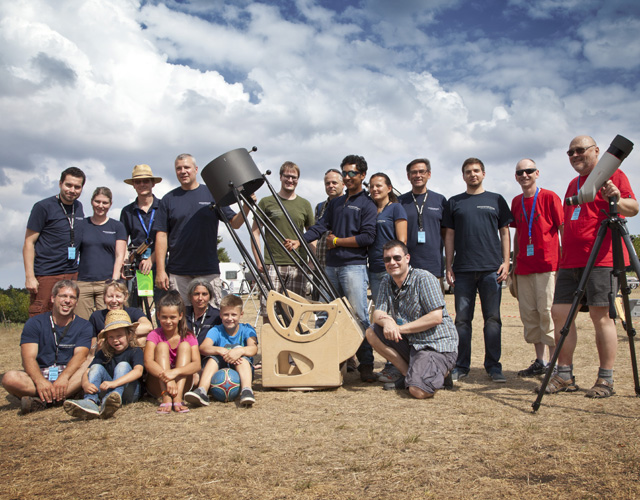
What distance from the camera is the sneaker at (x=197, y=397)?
11.7 ft

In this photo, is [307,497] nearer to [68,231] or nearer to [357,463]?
[357,463]

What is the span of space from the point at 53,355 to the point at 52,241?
1.30m

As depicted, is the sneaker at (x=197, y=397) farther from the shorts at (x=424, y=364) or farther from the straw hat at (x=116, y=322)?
the shorts at (x=424, y=364)

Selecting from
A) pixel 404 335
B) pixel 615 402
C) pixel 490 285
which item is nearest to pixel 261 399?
pixel 404 335

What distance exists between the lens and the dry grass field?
83.4 inches

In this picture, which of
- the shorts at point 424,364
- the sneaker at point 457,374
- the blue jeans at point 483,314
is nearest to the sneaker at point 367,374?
the shorts at point 424,364

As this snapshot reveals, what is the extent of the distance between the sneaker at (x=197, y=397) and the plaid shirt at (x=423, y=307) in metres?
1.69

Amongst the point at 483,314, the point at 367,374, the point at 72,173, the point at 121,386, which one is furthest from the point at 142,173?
the point at 483,314

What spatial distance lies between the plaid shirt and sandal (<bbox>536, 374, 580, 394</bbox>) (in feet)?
2.41

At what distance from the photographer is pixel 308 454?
8.34 feet

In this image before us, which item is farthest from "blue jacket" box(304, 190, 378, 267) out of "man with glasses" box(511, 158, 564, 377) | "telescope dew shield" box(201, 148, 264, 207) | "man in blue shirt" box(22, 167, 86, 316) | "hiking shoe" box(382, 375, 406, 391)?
"man in blue shirt" box(22, 167, 86, 316)

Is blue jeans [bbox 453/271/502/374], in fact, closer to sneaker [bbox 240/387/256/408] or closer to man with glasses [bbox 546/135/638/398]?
man with glasses [bbox 546/135/638/398]

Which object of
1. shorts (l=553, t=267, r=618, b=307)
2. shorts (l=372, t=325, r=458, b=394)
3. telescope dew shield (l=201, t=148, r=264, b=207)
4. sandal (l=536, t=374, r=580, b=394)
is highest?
telescope dew shield (l=201, t=148, r=264, b=207)

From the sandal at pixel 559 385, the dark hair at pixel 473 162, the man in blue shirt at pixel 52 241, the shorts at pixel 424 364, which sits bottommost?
the sandal at pixel 559 385
